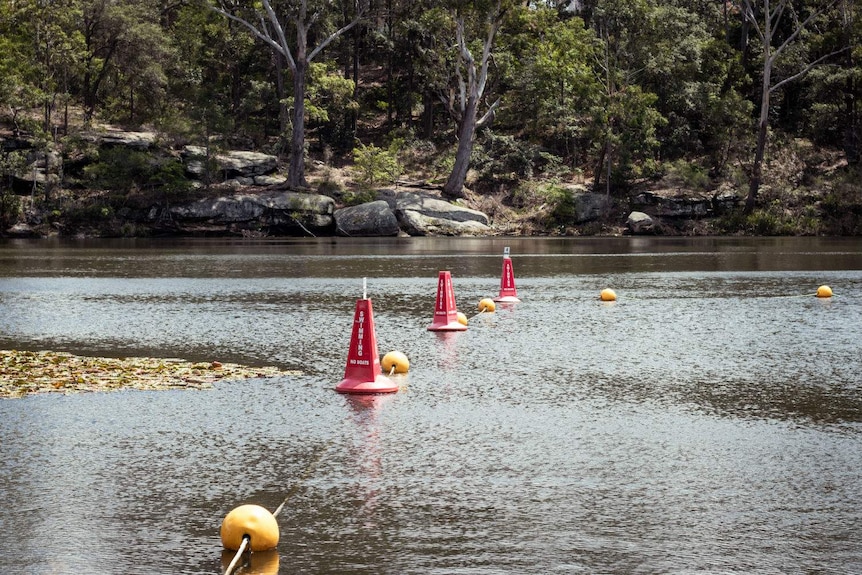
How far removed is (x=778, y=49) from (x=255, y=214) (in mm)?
27220

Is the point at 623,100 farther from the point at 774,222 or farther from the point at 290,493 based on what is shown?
the point at 290,493

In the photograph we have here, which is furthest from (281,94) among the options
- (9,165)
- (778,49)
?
(778,49)

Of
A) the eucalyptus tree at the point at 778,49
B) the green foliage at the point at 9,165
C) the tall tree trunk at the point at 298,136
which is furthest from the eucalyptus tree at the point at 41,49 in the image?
the eucalyptus tree at the point at 778,49

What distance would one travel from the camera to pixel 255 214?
5512 cm

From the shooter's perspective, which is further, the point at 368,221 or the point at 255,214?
the point at 255,214

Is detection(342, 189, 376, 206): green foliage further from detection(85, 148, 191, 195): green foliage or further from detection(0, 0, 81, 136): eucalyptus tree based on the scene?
detection(0, 0, 81, 136): eucalyptus tree

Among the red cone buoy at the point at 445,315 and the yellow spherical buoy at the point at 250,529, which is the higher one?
the red cone buoy at the point at 445,315

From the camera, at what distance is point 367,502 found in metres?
6.60

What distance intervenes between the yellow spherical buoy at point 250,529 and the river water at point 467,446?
0.10 m

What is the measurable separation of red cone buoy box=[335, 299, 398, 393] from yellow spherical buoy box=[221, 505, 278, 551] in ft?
15.0

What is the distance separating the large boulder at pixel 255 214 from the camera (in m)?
54.5

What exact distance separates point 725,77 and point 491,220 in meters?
15.6

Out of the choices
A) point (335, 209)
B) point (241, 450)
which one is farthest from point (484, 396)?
point (335, 209)

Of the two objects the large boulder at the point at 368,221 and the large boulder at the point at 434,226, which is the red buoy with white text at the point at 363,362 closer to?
the large boulder at the point at 368,221
